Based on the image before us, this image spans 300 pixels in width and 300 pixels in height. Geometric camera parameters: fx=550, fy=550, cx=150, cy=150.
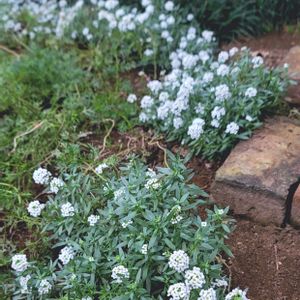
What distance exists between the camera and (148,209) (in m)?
2.82

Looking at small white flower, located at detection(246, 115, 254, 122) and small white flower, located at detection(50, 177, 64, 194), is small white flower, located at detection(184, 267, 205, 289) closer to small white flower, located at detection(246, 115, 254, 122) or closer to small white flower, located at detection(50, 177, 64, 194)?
small white flower, located at detection(50, 177, 64, 194)

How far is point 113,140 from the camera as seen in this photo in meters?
3.96

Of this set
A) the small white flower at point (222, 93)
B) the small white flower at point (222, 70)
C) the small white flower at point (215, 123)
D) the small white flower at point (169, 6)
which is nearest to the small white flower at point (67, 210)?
the small white flower at point (215, 123)

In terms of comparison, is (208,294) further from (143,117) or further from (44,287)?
(143,117)

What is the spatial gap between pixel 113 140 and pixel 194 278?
169 cm

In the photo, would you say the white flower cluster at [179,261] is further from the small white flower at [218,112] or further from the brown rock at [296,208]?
the small white flower at [218,112]

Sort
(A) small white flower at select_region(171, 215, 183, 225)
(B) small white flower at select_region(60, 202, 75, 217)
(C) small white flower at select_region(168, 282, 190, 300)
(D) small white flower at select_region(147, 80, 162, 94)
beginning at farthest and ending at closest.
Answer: (D) small white flower at select_region(147, 80, 162, 94) → (B) small white flower at select_region(60, 202, 75, 217) → (A) small white flower at select_region(171, 215, 183, 225) → (C) small white flower at select_region(168, 282, 190, 300)

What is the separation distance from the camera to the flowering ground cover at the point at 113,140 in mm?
2703

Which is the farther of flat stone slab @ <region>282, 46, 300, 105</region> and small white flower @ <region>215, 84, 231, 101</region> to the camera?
flat stone slab @ <region>282, 46, 300, 105</region>

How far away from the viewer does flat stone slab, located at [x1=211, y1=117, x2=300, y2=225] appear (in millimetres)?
3189

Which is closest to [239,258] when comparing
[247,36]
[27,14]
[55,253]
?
[55,253]

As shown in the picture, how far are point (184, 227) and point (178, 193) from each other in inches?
7.5

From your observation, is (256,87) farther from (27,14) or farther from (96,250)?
(27,14)

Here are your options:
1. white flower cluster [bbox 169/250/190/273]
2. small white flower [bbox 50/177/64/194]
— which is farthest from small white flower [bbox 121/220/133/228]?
small white flower [bbox 50/177/64/194]
